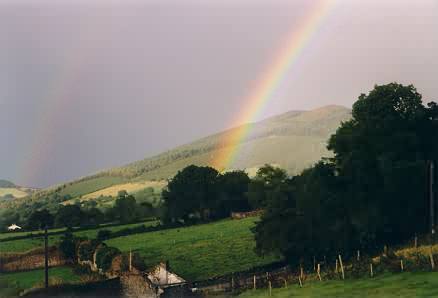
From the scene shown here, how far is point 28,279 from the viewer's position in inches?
1993

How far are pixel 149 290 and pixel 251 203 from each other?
3128 centimetres

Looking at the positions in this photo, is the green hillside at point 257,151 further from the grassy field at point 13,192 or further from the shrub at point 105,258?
the shrub at point 105,258

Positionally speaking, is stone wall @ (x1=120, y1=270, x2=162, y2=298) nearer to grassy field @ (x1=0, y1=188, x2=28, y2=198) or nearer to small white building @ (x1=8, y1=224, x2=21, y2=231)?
small white building @ (x1=8, y1=224, x2=21, y2=231)

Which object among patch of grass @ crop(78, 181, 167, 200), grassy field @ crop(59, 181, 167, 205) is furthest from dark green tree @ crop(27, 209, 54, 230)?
patch of grass @ crop(78, 181, 167, 200)

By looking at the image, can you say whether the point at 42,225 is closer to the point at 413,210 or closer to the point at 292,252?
the point at 292,252

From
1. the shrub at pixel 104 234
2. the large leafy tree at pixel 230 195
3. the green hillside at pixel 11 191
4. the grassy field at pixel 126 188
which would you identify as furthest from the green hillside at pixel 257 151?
the shrub at pixel 104 234

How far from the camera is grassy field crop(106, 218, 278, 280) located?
1932 inches

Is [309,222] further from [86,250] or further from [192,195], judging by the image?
[192,195]

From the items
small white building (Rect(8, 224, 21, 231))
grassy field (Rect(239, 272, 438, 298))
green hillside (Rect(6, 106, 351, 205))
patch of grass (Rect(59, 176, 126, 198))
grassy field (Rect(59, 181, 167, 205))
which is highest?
green hillside (Rect(6, 106, 351, 205))

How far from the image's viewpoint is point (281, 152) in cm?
14750

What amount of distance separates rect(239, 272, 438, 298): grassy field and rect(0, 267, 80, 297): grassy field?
65.1ft

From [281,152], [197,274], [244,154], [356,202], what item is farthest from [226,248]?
[281,152]

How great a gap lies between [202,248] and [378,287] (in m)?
27.8

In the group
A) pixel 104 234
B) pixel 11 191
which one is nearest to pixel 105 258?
pixel 104 234
